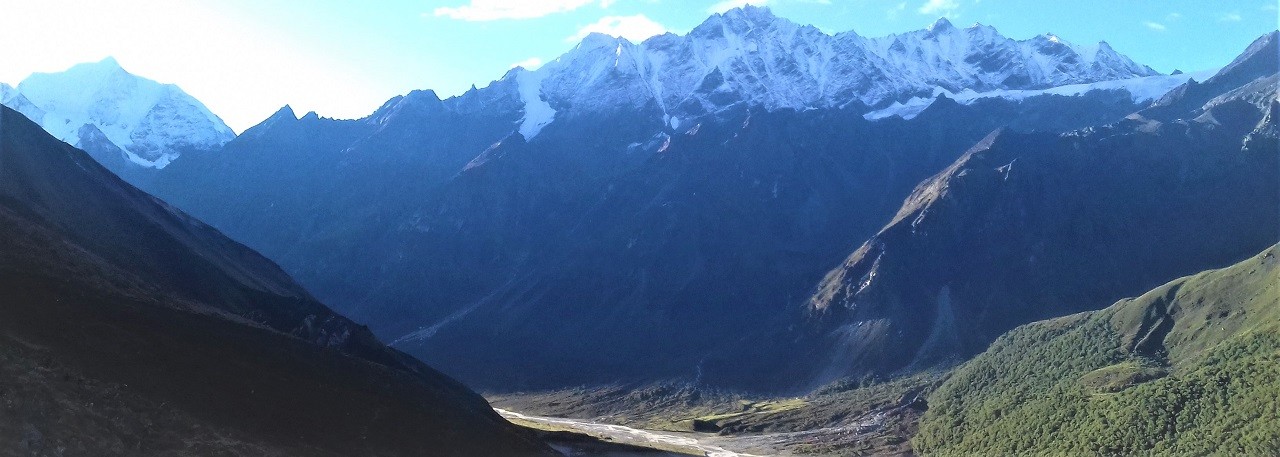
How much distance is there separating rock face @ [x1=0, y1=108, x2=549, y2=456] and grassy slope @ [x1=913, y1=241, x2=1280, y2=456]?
7365 cm

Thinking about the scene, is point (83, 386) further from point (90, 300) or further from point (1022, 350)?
point (1022, 350)

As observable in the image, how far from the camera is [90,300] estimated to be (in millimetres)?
71250

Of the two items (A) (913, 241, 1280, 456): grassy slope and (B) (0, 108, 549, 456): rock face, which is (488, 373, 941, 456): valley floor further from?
(B) (0, 108, 549, 456): rock face

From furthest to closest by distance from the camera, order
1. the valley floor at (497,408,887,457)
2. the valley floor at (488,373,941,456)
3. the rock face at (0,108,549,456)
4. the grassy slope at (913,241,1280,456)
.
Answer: the valley floor at (488,373,941,456), the valley floor at (497,408,887,457), the grassy slope at (913,241,1280,456), the rock face at (0,108,549,456)

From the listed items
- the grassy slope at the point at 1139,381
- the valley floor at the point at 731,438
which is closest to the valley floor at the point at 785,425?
the valley floor at the point at 731,438

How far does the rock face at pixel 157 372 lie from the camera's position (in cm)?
5344

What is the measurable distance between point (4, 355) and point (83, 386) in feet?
15.0

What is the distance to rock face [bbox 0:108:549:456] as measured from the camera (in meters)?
53.4

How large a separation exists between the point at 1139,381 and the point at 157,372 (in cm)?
12272

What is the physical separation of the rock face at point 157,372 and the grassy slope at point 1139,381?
73.7 meters


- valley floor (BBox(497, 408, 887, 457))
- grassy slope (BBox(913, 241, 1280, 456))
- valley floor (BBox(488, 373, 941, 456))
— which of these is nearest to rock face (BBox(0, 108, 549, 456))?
valley floor (BBox(497, 408, 887, 457))

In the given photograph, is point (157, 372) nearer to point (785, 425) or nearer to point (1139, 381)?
point (1139, 381)

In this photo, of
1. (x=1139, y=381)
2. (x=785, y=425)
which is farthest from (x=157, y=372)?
(x=785, y=425)

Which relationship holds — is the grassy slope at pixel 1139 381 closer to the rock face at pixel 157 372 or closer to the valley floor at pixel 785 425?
the valley floor at pixel 785 425
